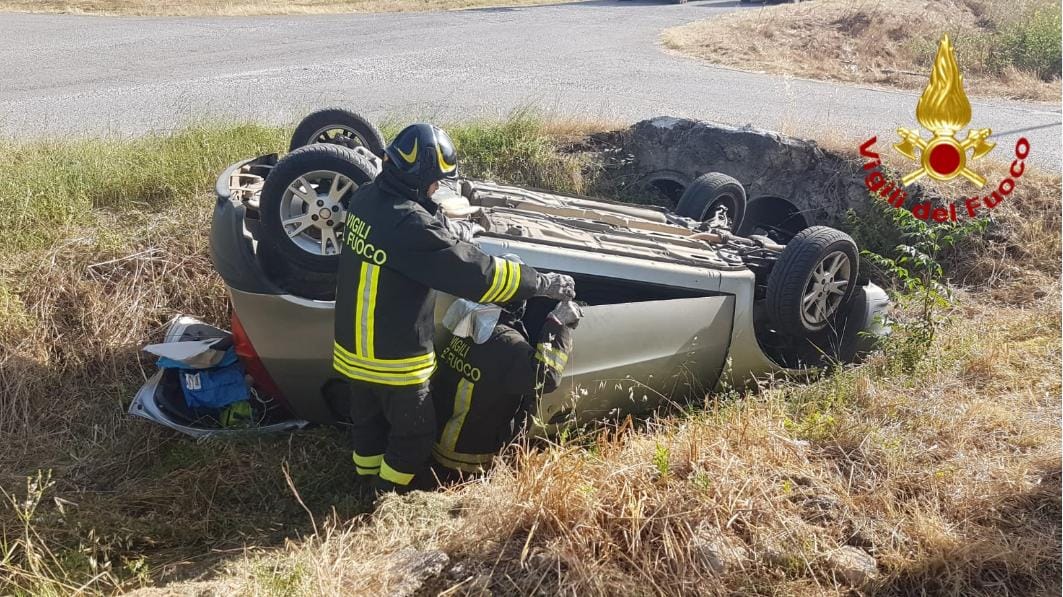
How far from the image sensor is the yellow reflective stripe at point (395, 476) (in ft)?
12.3

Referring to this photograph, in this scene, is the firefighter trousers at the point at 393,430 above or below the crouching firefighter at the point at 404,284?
below

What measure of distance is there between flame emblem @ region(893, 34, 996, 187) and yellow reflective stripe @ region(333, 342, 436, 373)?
4.04 metres

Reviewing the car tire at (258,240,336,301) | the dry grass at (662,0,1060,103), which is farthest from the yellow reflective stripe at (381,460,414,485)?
the dry grass at (662,0,1060,103)

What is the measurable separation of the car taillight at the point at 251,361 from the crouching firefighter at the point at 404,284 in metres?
0.52

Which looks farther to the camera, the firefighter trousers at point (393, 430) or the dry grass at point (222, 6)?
the dry grass at point (222, 6)

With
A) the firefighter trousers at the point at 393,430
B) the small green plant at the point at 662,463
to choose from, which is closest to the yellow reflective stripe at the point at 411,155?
the firefighter trousers at the point at 393,430

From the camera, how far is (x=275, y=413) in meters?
4.63

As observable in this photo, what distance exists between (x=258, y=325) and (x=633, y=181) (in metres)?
4.30

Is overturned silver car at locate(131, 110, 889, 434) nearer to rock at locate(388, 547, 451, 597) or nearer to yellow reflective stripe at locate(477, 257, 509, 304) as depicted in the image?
yellow reflective stripe at locate(477, 257, 509, 304)

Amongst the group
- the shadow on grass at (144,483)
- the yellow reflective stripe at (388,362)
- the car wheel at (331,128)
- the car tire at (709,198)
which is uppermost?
the car wheel at (331,128)

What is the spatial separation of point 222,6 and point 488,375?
61.7ft

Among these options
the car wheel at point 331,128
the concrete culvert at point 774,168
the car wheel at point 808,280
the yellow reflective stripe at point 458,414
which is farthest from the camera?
the concrete culvert at point 774,168

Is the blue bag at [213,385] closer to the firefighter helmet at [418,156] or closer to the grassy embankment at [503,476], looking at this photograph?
the grassy embankment at [503,476]

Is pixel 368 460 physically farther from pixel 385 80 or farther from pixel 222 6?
pixel 222 6
